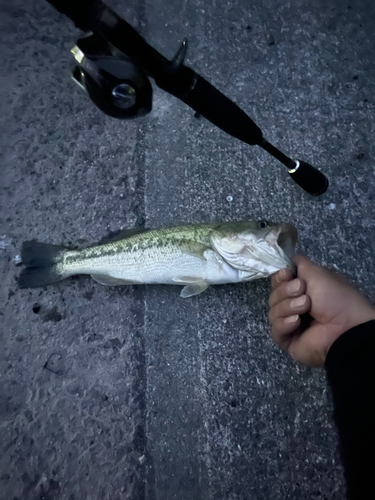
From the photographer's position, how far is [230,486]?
2.33 m

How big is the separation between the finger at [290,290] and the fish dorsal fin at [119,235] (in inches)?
40.6

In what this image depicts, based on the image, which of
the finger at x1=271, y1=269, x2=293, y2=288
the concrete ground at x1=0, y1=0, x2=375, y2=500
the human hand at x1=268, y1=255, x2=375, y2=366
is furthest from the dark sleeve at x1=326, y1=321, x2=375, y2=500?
the concrete ground at x1=0, y1=0, x2=375, y2=500

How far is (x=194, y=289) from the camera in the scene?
2500mm

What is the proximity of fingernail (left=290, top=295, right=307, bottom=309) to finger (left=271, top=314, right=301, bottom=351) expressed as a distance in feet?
0.17

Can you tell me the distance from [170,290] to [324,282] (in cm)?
110

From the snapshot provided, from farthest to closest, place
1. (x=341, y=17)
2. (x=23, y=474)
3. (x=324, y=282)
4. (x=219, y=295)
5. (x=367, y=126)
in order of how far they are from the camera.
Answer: (x=341, y=17)
(x=367, y=126)
(x=219, y=295)
(x=23, y=474)
(x=324, y=282)

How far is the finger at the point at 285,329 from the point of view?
2.07 m

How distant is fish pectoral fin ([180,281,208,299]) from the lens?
8.16 ft

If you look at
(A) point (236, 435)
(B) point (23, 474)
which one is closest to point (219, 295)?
(A) point (236, 435)

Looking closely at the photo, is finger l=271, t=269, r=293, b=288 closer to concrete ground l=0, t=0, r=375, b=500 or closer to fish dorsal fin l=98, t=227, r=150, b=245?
concrete ground l=0, t=0, r=375, b=500

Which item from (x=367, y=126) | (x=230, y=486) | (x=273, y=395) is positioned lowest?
(x=230, y=486)

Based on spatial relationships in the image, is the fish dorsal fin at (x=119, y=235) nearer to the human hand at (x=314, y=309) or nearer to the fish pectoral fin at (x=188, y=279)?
the fish pectoral fin at (x=188, y=279)

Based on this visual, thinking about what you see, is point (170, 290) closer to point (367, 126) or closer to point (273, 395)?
point (273, 395)

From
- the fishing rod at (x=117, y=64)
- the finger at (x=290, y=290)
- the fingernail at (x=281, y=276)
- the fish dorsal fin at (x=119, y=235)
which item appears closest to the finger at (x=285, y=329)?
the finger at (x=290, y=290)
